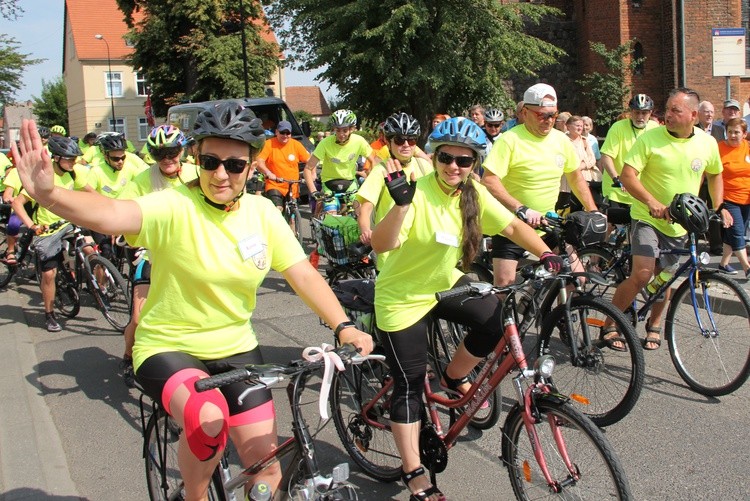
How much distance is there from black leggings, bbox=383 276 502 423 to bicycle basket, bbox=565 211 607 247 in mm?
1190

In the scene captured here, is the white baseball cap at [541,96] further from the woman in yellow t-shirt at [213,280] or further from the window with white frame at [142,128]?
the window with white frame at [142,128]

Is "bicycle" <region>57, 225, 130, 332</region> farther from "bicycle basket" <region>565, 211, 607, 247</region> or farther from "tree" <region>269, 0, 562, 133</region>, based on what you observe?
"tree" <region>269, 0, 562, 133</region>

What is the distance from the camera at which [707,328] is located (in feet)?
17.8

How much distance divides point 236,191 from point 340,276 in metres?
4.02

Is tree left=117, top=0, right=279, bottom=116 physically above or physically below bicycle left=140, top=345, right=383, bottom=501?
above

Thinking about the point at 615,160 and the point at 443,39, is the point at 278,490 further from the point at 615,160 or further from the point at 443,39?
the point at 443,39

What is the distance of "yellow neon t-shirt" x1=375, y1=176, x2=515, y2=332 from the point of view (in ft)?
12.6

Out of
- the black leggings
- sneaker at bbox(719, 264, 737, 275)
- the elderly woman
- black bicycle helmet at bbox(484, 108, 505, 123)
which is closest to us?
the black leggings

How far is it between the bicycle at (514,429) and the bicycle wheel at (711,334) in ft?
7.36

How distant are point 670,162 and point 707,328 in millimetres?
1245

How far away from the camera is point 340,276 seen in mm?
7023

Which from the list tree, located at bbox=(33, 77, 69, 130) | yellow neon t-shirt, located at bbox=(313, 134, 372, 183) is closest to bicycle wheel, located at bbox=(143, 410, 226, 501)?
yellow neon t-shirt, located at bbox=(313, 134, 372, 183)

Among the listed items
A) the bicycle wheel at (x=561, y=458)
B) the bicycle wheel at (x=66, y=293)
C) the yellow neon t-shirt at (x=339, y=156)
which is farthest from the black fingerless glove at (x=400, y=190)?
the yellow neon t-shirt at (x=339, y=156)

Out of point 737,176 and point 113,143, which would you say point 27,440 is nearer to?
point 113,143
